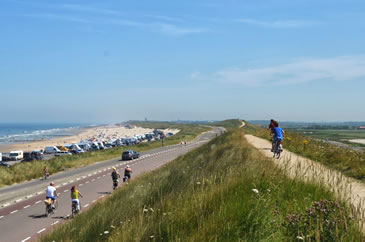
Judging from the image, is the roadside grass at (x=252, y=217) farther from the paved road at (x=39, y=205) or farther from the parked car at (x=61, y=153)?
the parked car at (x=61, y=153)

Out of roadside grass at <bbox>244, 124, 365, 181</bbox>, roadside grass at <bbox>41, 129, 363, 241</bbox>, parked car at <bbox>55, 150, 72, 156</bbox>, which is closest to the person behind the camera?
roadside grass at <bbox>41, 129, 363, 241</bbox>

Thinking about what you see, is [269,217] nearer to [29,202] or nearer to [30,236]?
[30,236]

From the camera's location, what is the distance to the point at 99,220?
9367 millimetres

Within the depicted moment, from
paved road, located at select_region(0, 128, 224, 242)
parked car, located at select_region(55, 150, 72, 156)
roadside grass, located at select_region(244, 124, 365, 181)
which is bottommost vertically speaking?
parked car, located at select_region(55, 150, 72, 156)

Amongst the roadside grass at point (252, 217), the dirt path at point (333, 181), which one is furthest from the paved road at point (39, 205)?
the roadside grass at point (252, 217)

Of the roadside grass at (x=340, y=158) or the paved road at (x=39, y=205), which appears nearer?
the roadside grass at (x=340, y=158)

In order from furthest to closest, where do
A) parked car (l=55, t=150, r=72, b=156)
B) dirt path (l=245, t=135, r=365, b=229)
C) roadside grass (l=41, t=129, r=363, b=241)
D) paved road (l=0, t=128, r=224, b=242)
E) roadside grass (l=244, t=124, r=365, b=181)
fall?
1. parked car (l=55, t=150, r=72, b=156)
2. paved road (l=0, t=128, r=224, b=242)
3. roadside grass (l=244, t=124, r=365, b=181)
4. dirt path (l=245, t=135, r=365, b=229)
5. roadside grass (l=41, t=129, r=363, b=241)

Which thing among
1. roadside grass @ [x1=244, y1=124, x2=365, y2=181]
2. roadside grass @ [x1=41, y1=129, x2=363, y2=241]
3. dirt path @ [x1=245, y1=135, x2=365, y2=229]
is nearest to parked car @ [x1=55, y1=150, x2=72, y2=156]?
roadside grass @ [x1=244, y1=124, x2=365, y2=181]

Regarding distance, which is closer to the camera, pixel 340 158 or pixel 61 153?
pixel 340 158

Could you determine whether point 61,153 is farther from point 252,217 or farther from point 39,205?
point 252,217

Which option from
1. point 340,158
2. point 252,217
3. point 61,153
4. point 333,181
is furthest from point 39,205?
point 61,153

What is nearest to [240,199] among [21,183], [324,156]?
[324,156]

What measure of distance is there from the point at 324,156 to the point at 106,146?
279 feet

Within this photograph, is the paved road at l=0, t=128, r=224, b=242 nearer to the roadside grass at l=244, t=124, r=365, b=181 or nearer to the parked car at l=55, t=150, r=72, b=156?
the roadside grass at l=244, t=124, r=365, b=181
